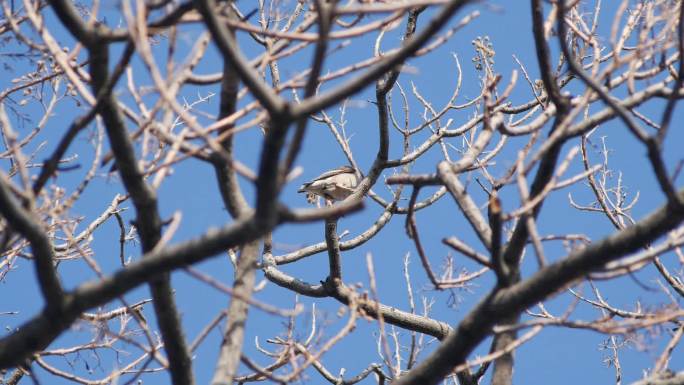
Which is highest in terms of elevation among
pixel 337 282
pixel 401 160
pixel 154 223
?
pixel 401 160

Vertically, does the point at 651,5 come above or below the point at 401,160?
below

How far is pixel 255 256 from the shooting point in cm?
315

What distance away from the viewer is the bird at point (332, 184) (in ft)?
33.5

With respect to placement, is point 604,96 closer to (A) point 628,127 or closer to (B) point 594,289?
(A) point 628,127

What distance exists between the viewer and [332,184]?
33.6 feet

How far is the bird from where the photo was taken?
33.5ft

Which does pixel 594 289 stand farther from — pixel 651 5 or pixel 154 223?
pixel 154 223

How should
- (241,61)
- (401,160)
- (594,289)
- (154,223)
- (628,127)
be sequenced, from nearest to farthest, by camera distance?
(241,61), (628,127), (154,223), (594,289), (401,160)

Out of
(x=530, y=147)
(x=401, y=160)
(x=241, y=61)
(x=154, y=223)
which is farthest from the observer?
(x=401, y=160)

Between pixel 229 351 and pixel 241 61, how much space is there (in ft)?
4.13

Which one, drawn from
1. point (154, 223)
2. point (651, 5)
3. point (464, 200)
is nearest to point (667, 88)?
point (651, 5)

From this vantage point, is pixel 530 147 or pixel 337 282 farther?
pixel 337 282

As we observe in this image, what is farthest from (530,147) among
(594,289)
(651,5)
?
(594,289)

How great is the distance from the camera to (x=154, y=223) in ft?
8.77
